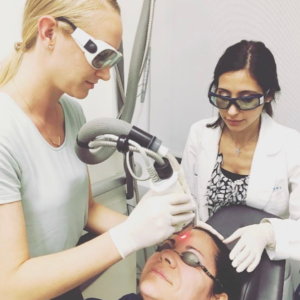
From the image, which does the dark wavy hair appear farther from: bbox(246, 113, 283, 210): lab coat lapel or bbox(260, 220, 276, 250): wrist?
bbox(260, 220, 276, 250): wrist

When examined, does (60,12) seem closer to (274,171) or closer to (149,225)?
(149,225)

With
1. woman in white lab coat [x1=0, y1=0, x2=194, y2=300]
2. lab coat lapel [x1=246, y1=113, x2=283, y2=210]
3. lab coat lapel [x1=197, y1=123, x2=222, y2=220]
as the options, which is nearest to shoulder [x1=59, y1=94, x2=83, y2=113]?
woman in white lab coat [x1=0, y1=0, x2=194, y2=300]

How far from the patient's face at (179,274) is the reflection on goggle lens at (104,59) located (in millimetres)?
630

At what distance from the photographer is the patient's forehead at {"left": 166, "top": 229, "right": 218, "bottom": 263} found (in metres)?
1.03

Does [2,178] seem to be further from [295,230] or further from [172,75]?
[172,75]

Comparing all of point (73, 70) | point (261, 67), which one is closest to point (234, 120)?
point (261, 67)

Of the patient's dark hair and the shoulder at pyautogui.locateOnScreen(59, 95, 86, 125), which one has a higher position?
the shoulder at pyautogui.locateOnScreen(59, 95, 86, 125)

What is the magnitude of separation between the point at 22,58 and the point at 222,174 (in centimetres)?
102

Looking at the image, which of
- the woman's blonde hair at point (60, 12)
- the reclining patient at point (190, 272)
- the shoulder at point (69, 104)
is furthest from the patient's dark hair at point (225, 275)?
the woman's blonde hair at point (60, 12)

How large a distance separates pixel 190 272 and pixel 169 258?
80 millimetres

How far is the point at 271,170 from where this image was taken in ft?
4.57

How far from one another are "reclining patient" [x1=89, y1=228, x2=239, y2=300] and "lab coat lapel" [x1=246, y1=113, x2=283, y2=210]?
0.43m

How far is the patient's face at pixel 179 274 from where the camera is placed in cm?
96

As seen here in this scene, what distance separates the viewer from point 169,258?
1.01 metres
